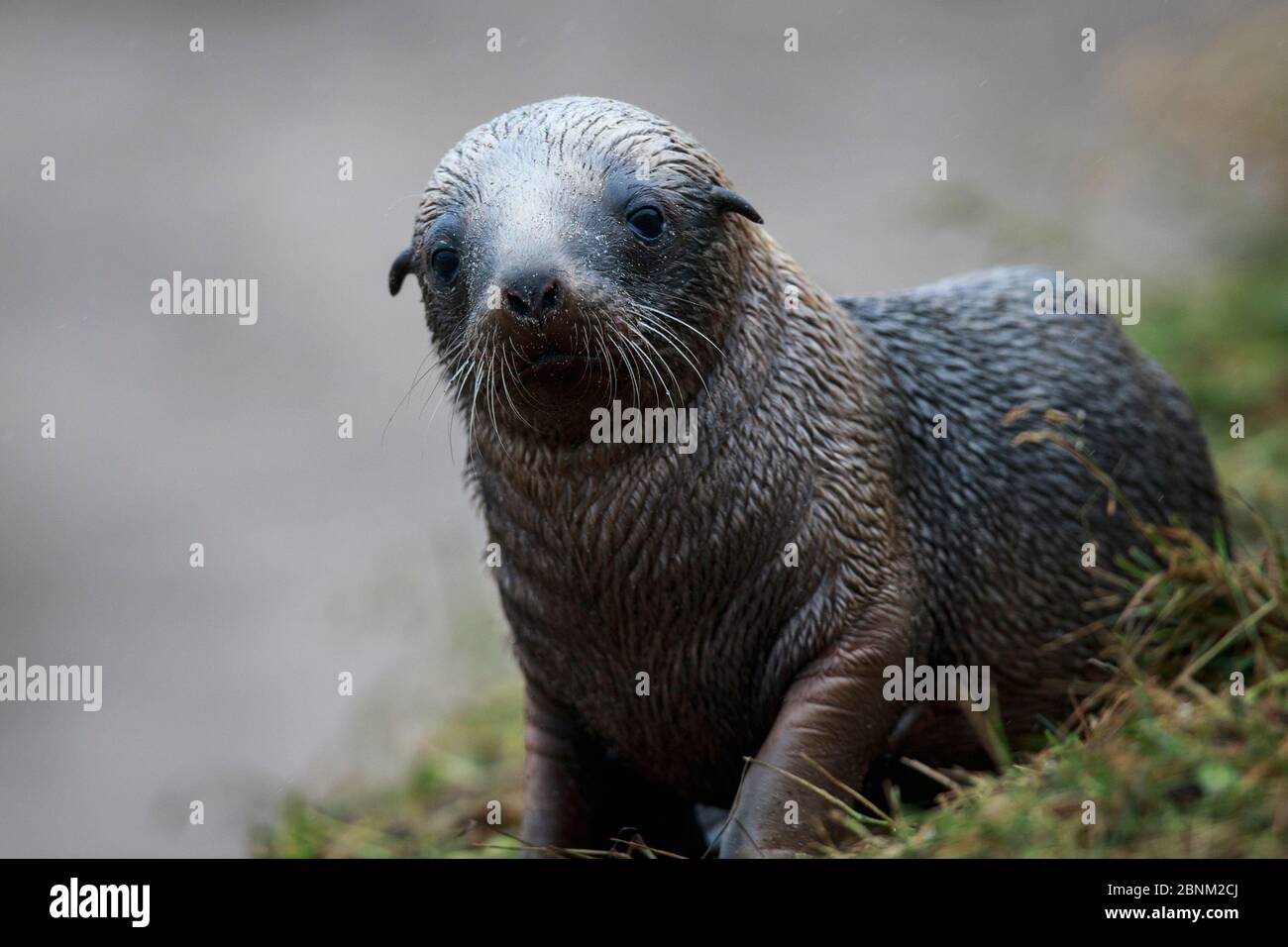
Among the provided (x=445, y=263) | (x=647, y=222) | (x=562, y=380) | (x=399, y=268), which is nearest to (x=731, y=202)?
(x=647, y=222)

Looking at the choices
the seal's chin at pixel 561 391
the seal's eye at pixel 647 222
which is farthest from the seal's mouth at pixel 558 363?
the seal's eye at pixel 647 222

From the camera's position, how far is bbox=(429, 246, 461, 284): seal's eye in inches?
161

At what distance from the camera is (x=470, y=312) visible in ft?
13.2

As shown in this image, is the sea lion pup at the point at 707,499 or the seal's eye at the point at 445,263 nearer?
the sea lion pup at the point at 707,499

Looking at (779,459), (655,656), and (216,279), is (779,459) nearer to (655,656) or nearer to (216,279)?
(655,656)

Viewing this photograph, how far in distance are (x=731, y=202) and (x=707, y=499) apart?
0.77 meters

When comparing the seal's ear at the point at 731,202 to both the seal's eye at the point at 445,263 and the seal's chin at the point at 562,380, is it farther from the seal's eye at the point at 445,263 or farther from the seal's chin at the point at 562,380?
the seal's eye at the point at 445,263

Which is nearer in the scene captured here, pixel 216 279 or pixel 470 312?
pixel 470 312

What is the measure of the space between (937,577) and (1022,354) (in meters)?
0.85

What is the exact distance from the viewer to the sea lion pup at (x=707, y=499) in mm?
3959

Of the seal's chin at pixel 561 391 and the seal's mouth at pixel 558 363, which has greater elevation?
the seal's mouth at pixel 558 363


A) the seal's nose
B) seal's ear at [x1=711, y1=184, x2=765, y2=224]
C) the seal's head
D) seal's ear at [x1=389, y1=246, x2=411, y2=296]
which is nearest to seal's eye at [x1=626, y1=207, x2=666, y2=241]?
the seal's head

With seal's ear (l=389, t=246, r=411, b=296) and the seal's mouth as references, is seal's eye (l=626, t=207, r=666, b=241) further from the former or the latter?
seal's ear (l=389, t=246, r=411, b=296)
